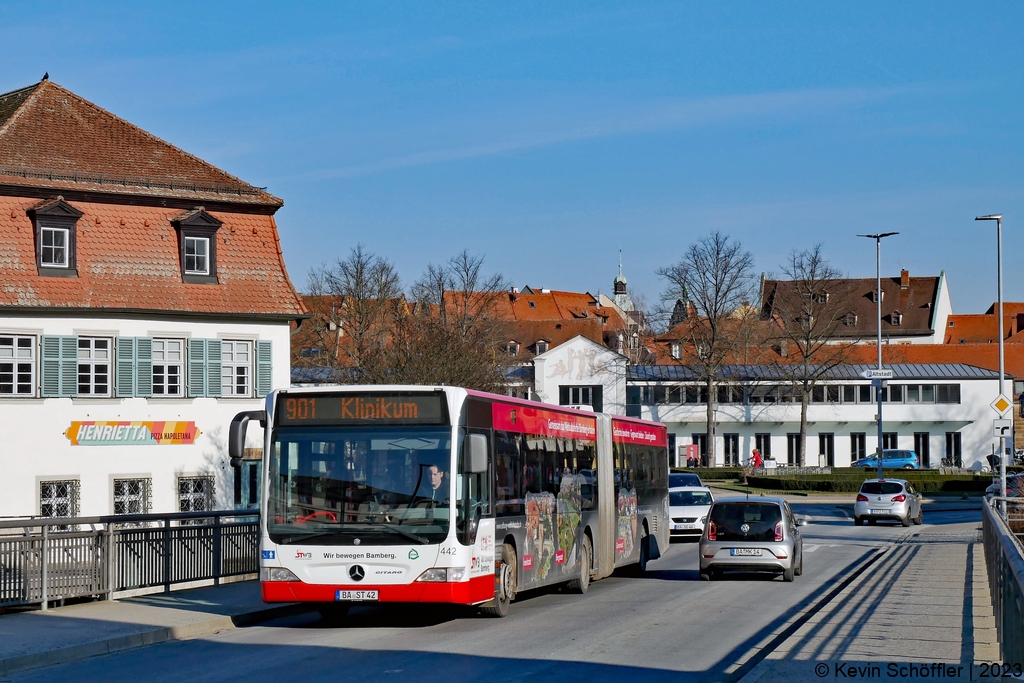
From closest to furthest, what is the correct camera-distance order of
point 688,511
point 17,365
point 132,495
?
point 17,365
point 132,495
point 688,511

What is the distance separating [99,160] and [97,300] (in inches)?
187

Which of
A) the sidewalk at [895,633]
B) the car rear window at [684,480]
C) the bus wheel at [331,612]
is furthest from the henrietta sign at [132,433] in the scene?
the sidewalk at [895,633]

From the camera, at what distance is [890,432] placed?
89625 mm

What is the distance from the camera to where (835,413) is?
89688 mm

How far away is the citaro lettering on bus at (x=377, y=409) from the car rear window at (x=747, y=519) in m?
9.05

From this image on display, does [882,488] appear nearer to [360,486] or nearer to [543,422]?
[543,422]

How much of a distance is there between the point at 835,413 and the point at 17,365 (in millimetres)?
66778

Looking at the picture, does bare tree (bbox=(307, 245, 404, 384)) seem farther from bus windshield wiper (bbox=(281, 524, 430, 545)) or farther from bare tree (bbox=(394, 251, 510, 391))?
bus windshield wiper (bbox=(281, 524, 430, 545))

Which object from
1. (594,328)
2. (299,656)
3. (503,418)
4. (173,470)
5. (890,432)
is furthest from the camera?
(594,328)

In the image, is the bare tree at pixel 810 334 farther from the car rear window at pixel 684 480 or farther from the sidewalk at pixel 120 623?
the sidewalk at pixel 120 623

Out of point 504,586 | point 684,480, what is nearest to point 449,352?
point 684,480

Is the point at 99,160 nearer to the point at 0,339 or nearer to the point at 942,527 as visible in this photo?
the point at 0,339

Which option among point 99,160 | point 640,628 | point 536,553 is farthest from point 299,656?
point 99,160

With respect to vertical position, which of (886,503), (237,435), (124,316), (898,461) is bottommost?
(898,461)
